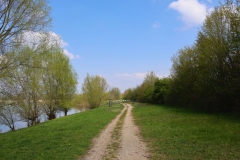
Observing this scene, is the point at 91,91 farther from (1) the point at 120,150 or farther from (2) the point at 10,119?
(1) the point at 120,150

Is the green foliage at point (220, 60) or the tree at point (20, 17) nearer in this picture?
the tree at point (20, 17)

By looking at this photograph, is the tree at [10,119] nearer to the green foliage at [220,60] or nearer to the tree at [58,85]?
the tree at [58,85]

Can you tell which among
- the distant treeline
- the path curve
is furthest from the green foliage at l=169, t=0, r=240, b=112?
the path curve

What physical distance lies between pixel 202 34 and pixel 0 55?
18732 mm

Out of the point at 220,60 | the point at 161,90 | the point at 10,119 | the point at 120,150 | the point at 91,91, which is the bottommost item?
the point at 120,150

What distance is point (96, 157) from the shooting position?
7.30 meters

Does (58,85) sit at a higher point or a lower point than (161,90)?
higher

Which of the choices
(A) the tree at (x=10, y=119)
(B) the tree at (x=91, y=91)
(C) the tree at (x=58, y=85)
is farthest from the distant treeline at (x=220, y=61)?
(B) the tree at (x=91, y=91)

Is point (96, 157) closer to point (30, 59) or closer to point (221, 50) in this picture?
point (30, 59)

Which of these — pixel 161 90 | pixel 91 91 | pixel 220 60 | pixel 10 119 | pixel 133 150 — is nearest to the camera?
pixel 133 150

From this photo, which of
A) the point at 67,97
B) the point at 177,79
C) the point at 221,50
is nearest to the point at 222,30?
the point at 221,50

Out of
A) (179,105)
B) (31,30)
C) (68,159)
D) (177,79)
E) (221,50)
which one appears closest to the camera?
(68,159)

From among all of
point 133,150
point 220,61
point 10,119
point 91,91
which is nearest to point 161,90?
point 91,91

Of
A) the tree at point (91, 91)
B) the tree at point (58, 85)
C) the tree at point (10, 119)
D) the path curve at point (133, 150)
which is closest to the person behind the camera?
the path curve at point (133, 150)
